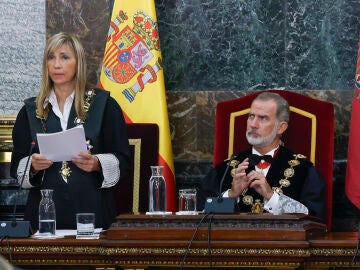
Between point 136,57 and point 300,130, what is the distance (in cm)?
118

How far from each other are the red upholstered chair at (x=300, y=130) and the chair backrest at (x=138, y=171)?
0.41 metres

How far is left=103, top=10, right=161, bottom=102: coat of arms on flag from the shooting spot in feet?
19.4

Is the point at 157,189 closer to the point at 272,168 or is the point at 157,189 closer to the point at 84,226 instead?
the point at 84,226

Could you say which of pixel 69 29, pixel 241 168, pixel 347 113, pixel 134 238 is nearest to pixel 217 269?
pixel 134 238

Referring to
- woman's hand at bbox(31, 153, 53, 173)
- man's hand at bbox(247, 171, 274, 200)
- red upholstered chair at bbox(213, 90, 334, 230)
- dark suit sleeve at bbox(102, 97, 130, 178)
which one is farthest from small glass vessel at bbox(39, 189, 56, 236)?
red upholstered chair at bbox(213, 90, 334, 230)

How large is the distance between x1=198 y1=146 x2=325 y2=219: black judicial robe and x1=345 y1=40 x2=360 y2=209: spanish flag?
1.84ft

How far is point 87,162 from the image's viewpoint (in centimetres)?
441

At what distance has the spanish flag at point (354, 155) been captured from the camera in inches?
221

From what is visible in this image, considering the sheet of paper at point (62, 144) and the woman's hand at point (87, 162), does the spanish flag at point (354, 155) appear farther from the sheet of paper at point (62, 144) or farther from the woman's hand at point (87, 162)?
the sheet of paper at point (62, 144)

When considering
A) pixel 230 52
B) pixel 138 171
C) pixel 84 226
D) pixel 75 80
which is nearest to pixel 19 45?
pixel 230 52

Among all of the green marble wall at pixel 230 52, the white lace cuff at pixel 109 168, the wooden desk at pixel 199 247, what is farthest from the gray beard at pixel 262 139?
the wooden desk at pixel 199 247

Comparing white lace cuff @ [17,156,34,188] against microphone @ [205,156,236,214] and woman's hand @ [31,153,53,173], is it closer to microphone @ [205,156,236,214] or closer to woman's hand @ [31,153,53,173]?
woman's hand @ [31,153,53,173]

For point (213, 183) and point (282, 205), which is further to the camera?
point (213, 183)

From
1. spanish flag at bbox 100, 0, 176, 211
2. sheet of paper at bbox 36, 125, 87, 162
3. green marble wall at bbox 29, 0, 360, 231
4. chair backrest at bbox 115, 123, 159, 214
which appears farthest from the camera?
green marble wall at bbox 29, 0, 360, 231
